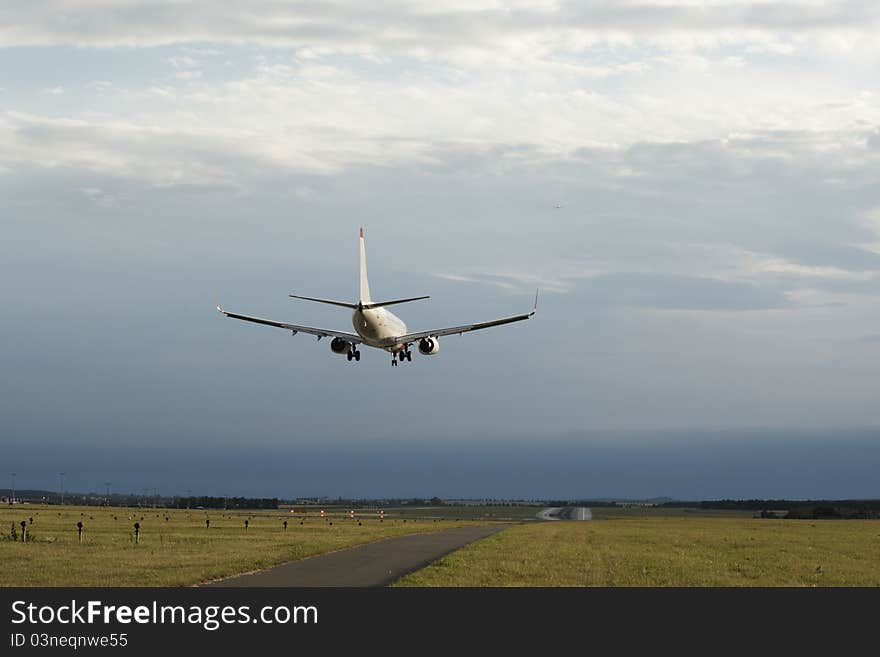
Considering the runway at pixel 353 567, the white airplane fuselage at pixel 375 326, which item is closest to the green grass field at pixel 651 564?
the runway at pixel 353 567

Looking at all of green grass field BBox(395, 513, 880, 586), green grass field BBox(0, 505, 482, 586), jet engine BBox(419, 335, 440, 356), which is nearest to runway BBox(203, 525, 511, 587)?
green grass field BBox(395, 513, 880, 586)

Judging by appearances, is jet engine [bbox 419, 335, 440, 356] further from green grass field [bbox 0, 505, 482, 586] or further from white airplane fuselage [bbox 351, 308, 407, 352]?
green grass field [bbox 0, 505, 482, 586]

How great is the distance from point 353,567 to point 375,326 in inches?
821

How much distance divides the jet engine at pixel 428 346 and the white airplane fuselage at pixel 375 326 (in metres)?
1.42

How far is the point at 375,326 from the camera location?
63.5m

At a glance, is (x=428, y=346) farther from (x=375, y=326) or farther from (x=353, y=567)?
(x=353, y=567)

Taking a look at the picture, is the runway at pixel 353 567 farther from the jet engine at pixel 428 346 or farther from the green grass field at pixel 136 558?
the jet engine at pixel 428 346

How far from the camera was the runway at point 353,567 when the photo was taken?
1483 inches

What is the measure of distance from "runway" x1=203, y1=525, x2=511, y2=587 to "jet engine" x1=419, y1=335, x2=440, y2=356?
11.7m
